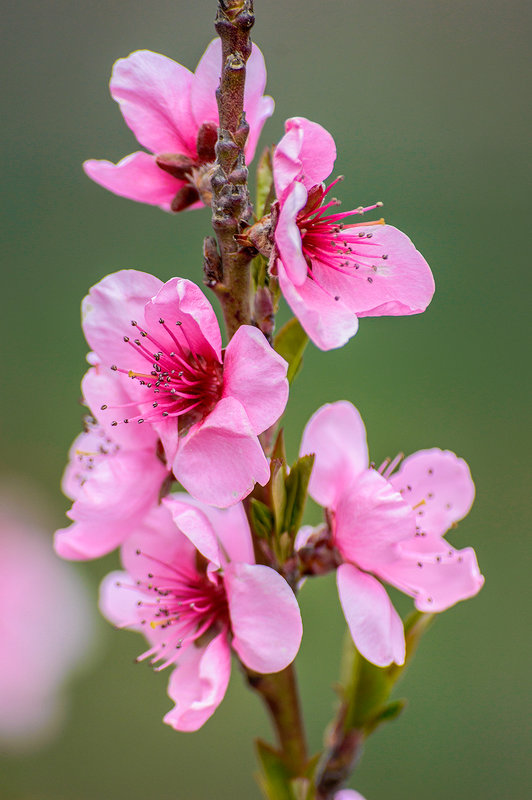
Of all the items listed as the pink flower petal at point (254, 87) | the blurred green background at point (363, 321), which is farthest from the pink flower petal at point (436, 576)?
the blurred green background at point (363, 321)

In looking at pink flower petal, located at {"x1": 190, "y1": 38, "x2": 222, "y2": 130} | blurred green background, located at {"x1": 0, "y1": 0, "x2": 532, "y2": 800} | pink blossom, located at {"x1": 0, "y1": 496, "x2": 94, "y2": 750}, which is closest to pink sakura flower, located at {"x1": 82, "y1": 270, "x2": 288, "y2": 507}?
pink flower petal, located at {"x1": 190, "y1": 38, "x2": 222, "y2": 130}

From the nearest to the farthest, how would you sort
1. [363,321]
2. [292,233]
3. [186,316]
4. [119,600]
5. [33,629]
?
[292,233] < [186,316] < [119,600] < [33,629] < [363,321]

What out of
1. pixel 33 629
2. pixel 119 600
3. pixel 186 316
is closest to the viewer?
pixel 186 316

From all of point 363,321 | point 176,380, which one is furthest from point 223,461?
point 363,321

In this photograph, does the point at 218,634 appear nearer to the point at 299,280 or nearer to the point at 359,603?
the point at 359,603

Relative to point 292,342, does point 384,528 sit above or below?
below

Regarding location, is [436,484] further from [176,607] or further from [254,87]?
[254,87]
